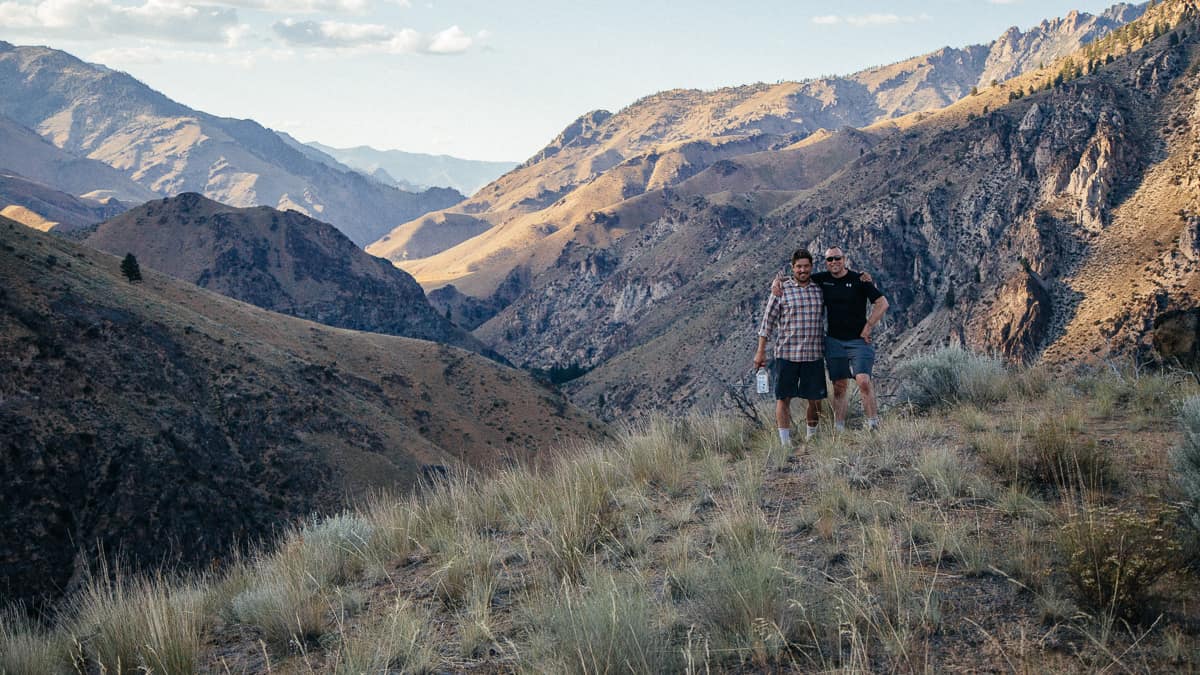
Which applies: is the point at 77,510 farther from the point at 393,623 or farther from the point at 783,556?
the point at 783,556

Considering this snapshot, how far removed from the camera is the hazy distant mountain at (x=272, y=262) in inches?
3452

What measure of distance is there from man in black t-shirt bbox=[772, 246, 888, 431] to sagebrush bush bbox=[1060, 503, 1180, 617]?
402cm

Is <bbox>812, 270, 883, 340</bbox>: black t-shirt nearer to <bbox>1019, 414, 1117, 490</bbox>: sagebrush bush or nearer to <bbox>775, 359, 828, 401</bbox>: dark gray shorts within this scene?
<bbox>775, 359, 828, 401</bbox>: dark gray shorts

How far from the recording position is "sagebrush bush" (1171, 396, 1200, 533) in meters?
4.35

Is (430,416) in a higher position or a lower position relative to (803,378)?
lower

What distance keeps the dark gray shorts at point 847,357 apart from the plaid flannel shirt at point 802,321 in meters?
0.12

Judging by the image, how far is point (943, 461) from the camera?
19.5 feet

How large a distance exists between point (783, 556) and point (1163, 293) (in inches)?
1938

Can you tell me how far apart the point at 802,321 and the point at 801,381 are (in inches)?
26.4

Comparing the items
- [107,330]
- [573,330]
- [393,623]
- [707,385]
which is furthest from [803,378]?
[573,330]

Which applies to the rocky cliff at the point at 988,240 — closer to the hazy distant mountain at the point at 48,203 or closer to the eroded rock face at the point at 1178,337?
the eroded rock face at the point at 1178,337

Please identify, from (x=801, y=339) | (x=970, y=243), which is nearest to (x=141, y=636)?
(x=801, y=339)

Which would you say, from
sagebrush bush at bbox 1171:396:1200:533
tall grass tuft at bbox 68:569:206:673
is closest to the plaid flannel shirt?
sagebrush bush at bbox 1171:396:1200:533

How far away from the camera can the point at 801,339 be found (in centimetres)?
834
